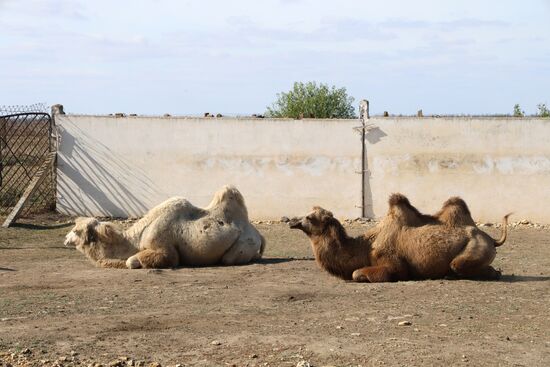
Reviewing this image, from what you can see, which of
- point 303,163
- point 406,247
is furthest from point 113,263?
point 303,163

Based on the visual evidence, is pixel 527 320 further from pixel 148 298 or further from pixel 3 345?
pixel 3 345

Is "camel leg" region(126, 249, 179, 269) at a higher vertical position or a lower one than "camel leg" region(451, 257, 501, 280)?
lower

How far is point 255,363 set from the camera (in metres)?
6.94

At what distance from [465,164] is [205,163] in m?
5.37

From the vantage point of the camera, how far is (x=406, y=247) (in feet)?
34.8

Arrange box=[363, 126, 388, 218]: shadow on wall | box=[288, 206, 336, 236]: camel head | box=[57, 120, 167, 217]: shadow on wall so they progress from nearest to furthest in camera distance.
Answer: box=[288, 206, 336, 236]: camel head, box=[363, 126, 388, 218]: shadow on wall, box=[57, 120, 167, 217]: shadow on wall

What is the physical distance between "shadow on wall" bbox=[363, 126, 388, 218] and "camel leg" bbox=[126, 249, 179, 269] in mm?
7605

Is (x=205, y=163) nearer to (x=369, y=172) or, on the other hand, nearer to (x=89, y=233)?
(x=369, y=172)

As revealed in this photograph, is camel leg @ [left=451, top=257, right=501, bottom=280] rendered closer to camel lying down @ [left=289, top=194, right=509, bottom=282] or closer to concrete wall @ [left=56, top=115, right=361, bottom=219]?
camel lying down @ [left=289, top=194, right=509, bottom=282]

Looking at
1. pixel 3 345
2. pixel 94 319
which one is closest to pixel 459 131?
pixel 94 319

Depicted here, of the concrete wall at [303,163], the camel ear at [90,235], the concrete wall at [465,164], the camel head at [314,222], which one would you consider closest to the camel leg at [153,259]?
the camel ear at [90,235]

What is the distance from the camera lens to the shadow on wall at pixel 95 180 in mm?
20328

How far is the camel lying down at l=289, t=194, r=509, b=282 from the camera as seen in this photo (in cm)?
1048

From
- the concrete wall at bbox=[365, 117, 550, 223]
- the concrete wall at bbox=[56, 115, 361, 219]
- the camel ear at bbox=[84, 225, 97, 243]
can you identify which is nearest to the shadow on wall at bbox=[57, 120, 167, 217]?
the concrete wall at bbox=[56, 115, 361, 219]
